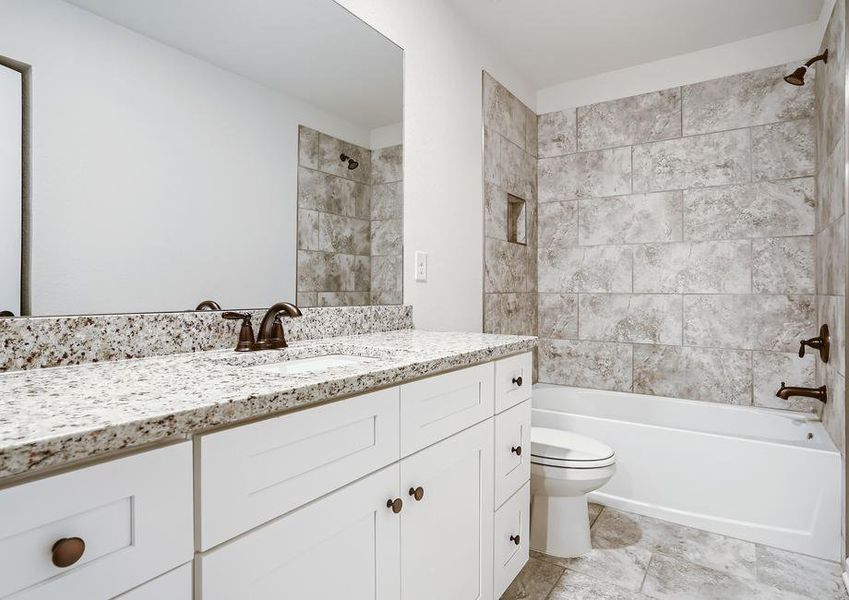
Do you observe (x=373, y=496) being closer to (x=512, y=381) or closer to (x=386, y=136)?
(x=512, y=381)

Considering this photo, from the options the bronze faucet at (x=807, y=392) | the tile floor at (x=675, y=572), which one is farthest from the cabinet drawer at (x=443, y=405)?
the bronze faucet at (x=807, y=392)

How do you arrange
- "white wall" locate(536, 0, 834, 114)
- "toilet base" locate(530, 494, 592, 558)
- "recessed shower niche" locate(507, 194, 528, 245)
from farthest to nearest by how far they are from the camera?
"recessed shower niche" locate(507, 194, 528, 245), "white wall" locate(536, 0, 834, 114), "toilet base" locate(530, 494, 592, 558)

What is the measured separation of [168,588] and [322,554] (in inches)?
11.4

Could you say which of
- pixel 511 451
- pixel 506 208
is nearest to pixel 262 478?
→ pixel 511 451

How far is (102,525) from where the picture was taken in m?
0.54

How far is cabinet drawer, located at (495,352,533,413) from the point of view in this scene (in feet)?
4.82

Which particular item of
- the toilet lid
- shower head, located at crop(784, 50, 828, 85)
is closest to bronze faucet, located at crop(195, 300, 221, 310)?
the toilet lid

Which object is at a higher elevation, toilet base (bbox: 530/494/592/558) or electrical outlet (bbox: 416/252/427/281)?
electrical outlet (bbox: 416/252/427/281)

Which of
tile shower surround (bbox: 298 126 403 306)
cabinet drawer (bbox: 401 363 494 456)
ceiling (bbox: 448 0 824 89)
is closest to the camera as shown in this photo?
cabinet drawer (bbox: 401 363 494 456)

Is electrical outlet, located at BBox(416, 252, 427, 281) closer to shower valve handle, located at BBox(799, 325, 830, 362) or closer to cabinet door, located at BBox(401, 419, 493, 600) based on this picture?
cabinet door, located at BBox(401, 419, 493, 600)

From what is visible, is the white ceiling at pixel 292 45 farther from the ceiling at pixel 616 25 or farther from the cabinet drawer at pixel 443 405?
the cabinet drawer at pixel 443 405

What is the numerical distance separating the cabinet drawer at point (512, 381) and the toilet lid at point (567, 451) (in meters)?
0.41

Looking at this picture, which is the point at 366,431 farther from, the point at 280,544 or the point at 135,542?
the point at 135,542

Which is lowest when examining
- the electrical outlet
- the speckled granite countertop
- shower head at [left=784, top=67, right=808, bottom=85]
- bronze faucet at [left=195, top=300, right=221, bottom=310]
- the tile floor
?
the tile floor
